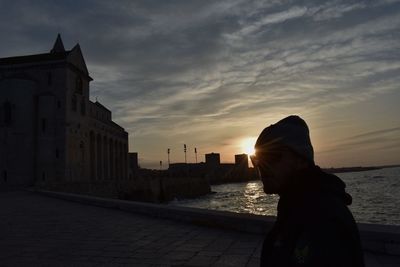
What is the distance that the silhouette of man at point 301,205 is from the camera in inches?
60.7

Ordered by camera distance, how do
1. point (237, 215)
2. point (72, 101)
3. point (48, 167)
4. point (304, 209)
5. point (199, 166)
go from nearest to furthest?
1. point (304, 209)
2. point (237, 215)
3. point (48, 167)
4. point (72, 101)
5. point (199, 166)

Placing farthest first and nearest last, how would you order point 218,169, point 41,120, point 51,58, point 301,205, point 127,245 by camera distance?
1. point 218,169
2. point 51,58
3. point 41,120
4. point 127,245
5. point 301,205

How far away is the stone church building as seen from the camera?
4272 centimetres

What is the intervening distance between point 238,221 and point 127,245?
2327 millimetres

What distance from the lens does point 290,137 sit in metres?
1.90

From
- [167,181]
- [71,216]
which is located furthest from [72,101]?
[71,216]

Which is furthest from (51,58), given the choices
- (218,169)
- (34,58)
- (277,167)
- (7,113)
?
(218,169)

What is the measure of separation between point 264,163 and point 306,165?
197mm

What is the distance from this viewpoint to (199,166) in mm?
141500

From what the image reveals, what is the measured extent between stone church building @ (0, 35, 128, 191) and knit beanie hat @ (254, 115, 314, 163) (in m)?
39.6

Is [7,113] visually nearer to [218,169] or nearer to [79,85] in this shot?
[79,85]

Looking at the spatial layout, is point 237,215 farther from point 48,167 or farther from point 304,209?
point 48,167

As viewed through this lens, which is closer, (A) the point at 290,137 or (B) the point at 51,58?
(A) the point at 290,137

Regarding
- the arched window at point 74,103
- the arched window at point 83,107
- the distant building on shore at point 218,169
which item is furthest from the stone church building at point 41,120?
Result: the distant building on shore at point 218,169
